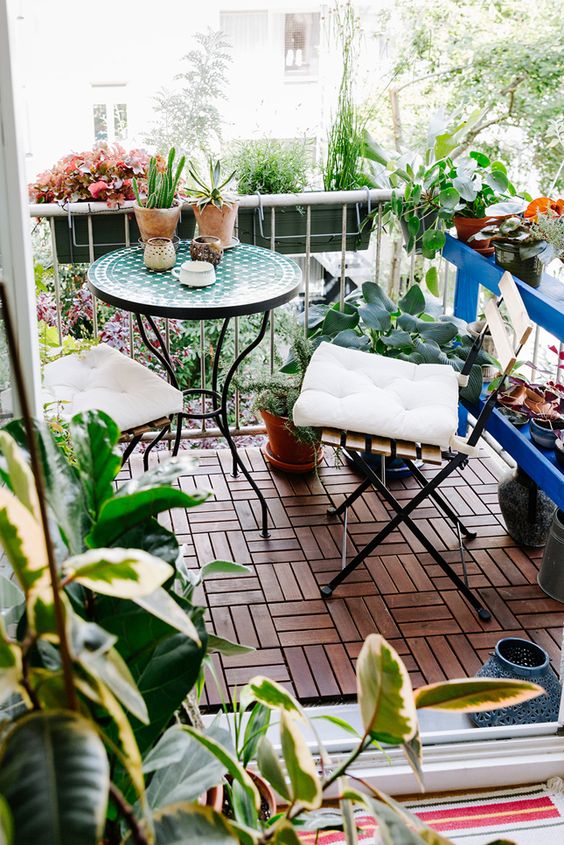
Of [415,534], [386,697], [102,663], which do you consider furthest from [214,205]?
[102,663]

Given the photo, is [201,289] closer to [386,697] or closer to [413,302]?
[413,302]

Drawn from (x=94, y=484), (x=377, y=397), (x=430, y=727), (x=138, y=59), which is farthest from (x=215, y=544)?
(x=138, y=59)

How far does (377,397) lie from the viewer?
2814mm

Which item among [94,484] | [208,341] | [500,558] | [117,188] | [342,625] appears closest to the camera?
[94,484]

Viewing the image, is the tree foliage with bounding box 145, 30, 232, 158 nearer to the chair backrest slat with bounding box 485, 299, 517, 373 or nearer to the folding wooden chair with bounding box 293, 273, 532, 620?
the folding wooden chair with bounding box 293, 273, 532, 620

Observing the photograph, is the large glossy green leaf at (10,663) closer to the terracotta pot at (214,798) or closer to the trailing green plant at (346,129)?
the terracotta pot at (214,798)

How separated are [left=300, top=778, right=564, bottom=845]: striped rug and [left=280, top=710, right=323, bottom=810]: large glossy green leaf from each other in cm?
119

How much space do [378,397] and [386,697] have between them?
1.83 m

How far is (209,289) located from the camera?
2.97 metres

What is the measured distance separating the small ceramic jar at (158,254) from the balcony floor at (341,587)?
32.5 inches

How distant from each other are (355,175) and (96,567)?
3025 millimetres

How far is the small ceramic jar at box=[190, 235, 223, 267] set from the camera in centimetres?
310

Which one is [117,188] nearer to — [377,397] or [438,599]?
[377,397]

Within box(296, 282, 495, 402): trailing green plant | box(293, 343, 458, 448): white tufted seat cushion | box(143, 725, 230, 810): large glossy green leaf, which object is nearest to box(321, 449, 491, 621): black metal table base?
box(293, 343, 458, 448): white tufted seat cushion
